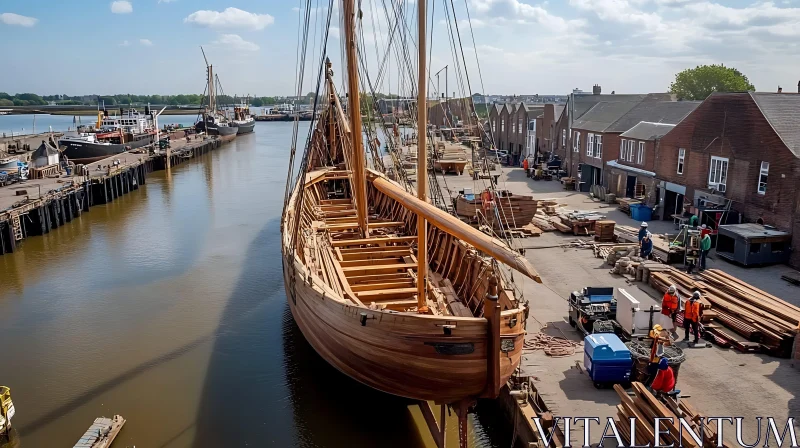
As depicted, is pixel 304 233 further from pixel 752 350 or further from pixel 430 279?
pixel 752 350

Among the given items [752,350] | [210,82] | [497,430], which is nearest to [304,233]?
[497,430]

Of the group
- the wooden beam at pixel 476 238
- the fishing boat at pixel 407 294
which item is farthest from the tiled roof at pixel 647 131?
the wooden beam at pixel 476 238

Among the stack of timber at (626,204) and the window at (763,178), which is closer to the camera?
the window at (763,178)

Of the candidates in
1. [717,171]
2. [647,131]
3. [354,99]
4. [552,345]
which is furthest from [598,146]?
[552,345]

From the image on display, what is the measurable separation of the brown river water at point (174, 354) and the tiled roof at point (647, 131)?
831 inches

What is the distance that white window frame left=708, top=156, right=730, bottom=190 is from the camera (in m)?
23.5

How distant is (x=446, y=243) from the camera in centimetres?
1571

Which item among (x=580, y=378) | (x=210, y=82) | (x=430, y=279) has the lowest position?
(x=580, y=378)

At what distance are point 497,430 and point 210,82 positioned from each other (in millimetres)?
109348

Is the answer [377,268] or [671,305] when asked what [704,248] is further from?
[377,268]

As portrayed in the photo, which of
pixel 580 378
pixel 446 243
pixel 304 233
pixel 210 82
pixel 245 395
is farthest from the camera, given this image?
pixel 210 82

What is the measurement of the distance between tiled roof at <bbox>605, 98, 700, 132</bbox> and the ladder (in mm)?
34569

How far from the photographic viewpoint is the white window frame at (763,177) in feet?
69.4

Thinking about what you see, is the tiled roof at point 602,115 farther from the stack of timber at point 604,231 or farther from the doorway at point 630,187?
the stack of timber at point 604,231
